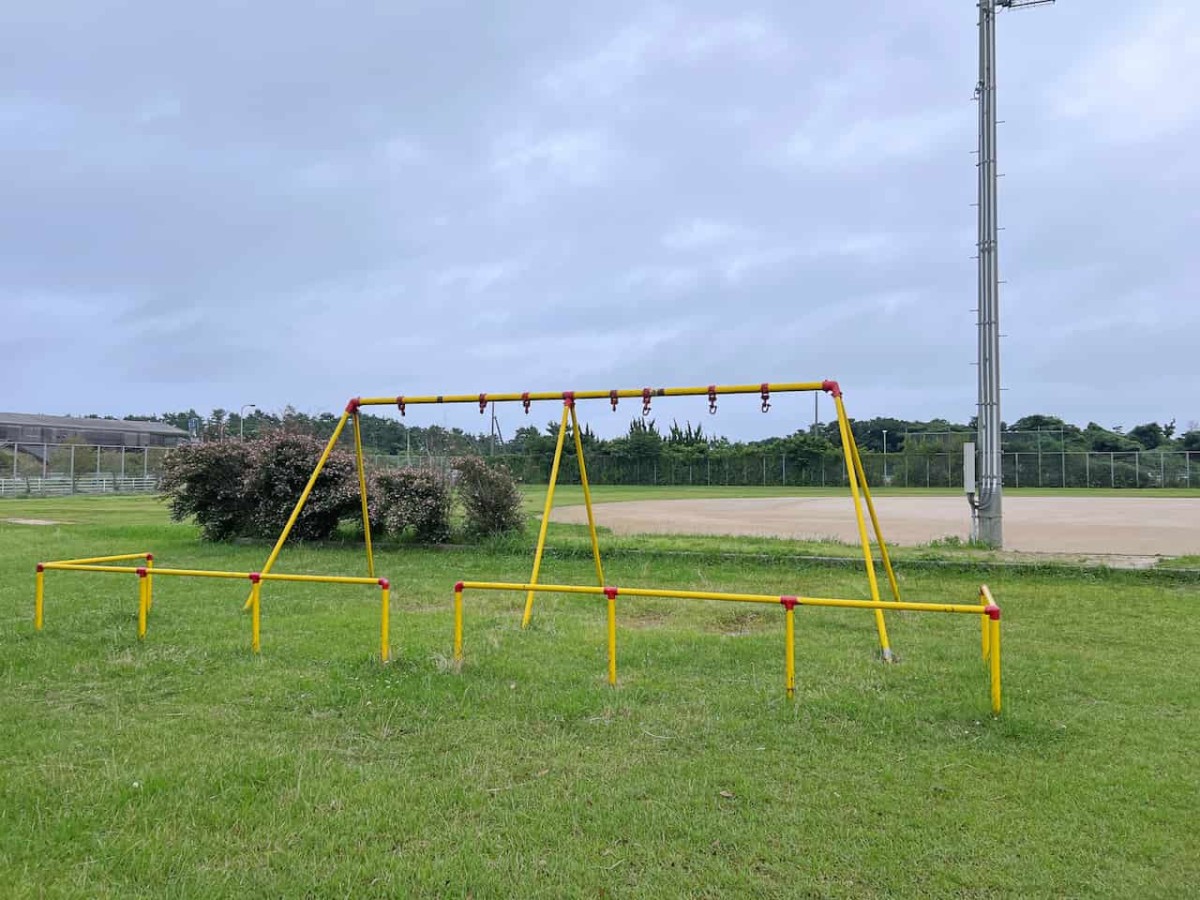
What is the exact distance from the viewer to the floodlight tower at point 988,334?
13758 mm

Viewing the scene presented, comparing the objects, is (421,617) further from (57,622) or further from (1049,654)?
(1049,654)

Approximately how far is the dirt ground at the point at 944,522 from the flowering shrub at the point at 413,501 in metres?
4.33

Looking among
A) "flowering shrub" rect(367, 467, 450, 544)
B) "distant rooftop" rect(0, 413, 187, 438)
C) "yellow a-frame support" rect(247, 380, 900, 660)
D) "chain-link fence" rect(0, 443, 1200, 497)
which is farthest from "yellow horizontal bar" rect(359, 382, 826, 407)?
"distant rooftop" rect(0, 413, 187, 438)

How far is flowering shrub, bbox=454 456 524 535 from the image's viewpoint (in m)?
15.2

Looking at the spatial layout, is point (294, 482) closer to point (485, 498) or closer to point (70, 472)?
point (485, 498)

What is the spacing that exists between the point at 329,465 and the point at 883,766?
12.6 metres

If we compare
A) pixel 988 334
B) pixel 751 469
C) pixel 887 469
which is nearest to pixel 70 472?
pixel 751 469

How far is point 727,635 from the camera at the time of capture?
7.88 m

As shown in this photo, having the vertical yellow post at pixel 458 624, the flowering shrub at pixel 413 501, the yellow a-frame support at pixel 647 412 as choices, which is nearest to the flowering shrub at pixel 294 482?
the flowering shrub at pixel 413 501

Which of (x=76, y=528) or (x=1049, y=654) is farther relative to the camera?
(x=76, y=528)

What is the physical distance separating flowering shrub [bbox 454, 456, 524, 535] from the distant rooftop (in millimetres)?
70480

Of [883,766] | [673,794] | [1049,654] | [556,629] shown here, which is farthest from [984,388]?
[673,794]

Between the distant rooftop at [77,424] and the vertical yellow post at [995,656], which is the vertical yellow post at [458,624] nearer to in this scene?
the vertical yellow post at [995,656]

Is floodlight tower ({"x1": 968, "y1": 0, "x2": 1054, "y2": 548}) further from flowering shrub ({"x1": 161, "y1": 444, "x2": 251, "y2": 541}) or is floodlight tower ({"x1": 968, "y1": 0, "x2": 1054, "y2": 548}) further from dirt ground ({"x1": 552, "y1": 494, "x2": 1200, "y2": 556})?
flowering shrub ({"x1": 161, "y1": 444, "x2": 251, "y2": 541})
